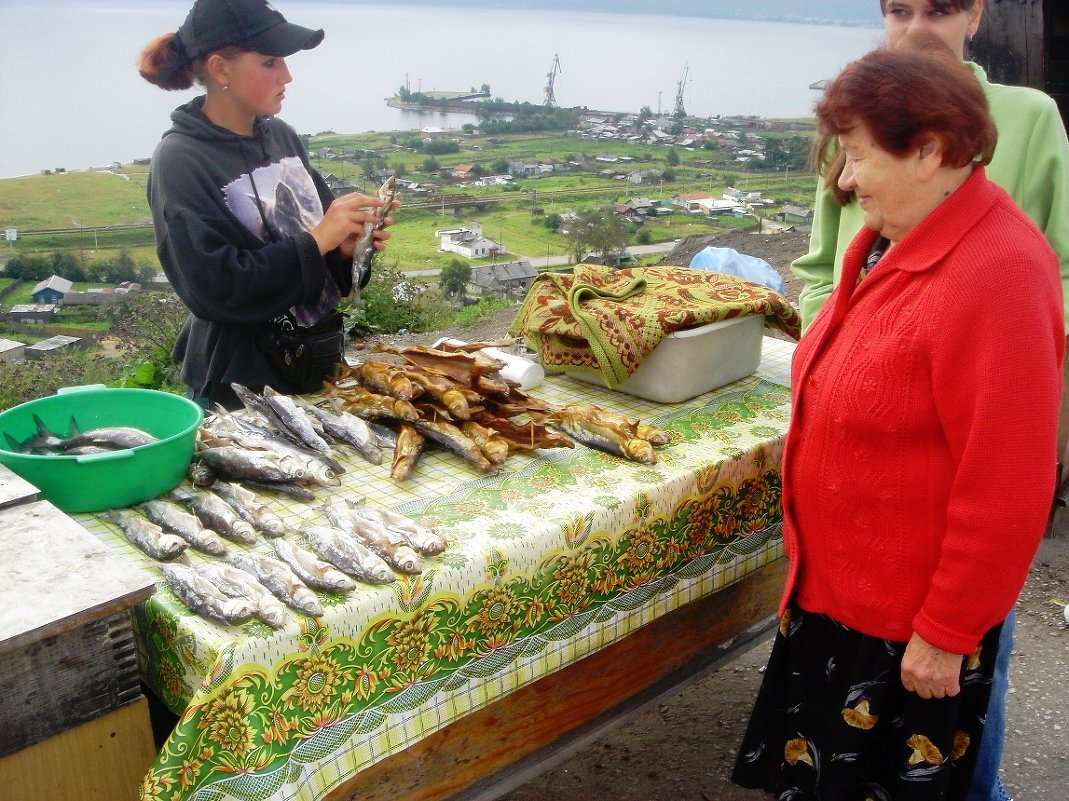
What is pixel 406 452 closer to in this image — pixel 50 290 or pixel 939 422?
pixel 939 422

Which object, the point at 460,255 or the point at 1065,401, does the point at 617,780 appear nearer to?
the point at 1065,401

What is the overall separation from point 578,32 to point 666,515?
19.2m

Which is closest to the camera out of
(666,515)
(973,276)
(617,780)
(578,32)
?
(973,276)

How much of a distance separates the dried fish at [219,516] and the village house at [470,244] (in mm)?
6287

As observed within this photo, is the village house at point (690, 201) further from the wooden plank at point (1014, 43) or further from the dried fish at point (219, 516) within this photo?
the dried fish at point (219, 516)

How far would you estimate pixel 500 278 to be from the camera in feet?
28.1

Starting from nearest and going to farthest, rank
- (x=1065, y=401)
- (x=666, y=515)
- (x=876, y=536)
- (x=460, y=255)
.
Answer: (x=876, y=536)
(x=666, y=515)
(x=1065, y=401)
(x=460, y=255)

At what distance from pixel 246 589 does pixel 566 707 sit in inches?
43.8

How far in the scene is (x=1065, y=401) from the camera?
4516 millimetres

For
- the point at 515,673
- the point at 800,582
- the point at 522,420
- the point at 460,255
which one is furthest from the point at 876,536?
the point at 460,255

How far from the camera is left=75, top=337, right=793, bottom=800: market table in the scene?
168 centimetres

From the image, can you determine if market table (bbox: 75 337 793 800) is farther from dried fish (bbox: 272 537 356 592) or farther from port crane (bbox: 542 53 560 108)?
port crane (bbox: 542 53 560 108)

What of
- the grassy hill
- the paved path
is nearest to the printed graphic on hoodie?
the grassy hill

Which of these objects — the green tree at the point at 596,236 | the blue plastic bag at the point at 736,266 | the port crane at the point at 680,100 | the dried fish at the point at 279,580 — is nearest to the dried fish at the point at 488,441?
the dried fish at the point at 279,580
